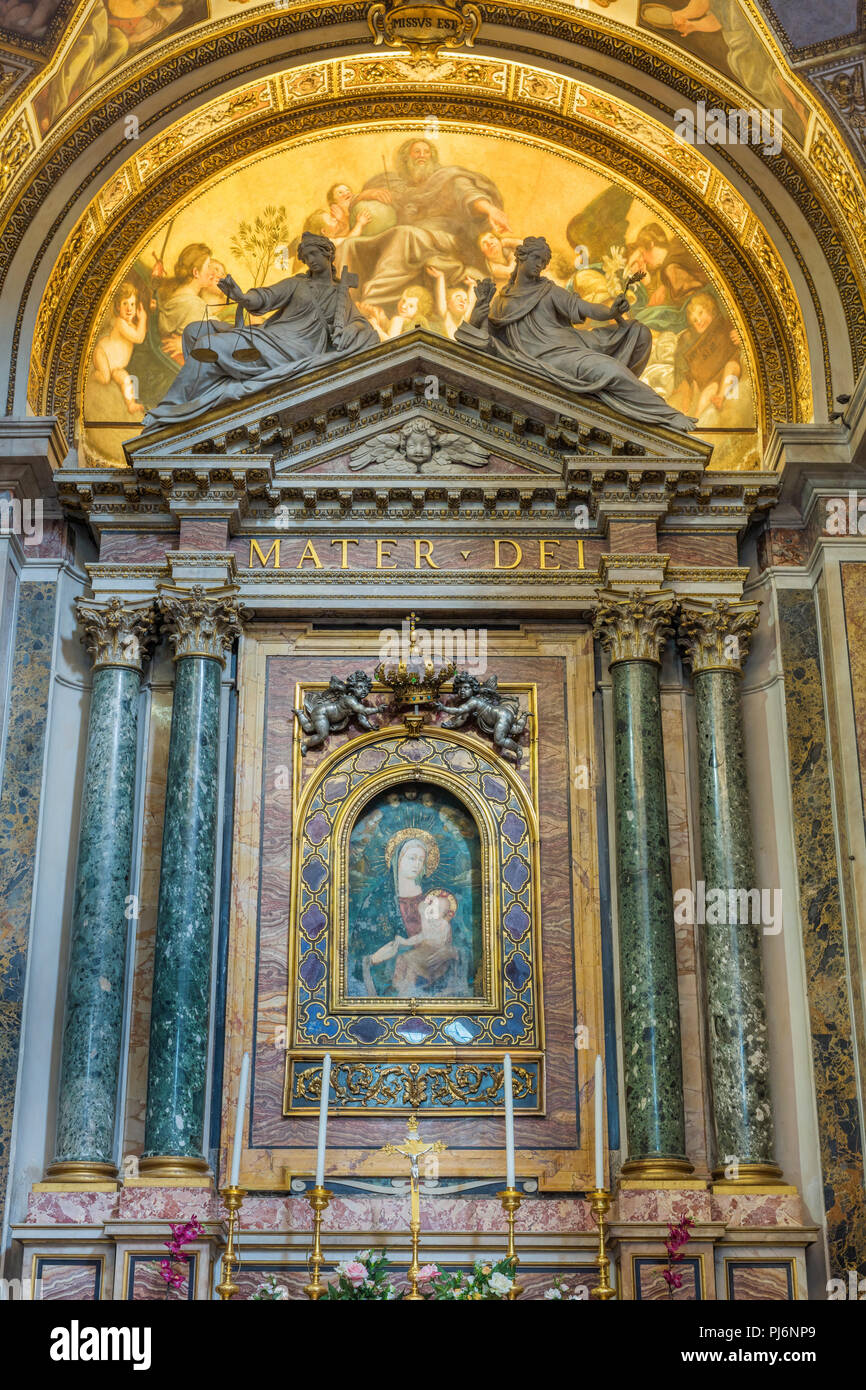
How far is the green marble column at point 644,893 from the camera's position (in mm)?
12102

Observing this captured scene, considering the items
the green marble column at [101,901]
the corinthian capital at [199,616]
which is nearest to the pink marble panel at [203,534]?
the corinthian capital at [199,616]

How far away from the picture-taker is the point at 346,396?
1415cm

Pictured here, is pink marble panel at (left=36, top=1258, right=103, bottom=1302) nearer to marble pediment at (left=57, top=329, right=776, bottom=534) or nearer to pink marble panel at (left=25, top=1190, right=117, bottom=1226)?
pink marble panel at (left=25, top=1190, right=117, bottom=1226)

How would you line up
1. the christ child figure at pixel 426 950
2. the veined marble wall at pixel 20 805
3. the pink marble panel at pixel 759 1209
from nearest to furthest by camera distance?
the pink marble panel at pixel 759 1209 → the veined marble wall at pixel 20 805 → the christ child figure at pixel 426 950

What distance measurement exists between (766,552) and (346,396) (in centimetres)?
375

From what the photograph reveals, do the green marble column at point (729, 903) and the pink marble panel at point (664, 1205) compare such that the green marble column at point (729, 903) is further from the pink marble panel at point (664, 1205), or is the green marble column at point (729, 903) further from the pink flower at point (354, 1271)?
the pink flower at point (354, 1271)

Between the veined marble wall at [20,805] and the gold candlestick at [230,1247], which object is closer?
the gold candlestick at [230,1247]

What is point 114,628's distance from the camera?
531 inches

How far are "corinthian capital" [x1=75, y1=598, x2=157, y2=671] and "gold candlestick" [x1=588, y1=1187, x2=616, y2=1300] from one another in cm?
549

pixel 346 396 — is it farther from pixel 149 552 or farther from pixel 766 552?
pixel 766 552

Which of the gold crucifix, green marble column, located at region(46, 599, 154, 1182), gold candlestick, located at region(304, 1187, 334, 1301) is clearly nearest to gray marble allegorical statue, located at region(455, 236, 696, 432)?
green marble column, located at region(46, 599, 154, 1182)

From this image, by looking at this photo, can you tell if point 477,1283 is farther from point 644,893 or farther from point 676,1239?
point 644,893

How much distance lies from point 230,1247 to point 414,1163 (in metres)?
1.36

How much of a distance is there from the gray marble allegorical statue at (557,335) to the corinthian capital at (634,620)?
5.40 feet
